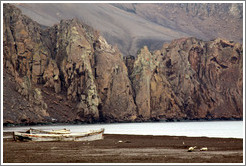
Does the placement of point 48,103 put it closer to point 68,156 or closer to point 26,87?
point 26,87

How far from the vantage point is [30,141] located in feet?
195

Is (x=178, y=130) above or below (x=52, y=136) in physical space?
below

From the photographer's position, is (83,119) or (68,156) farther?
(83,119)

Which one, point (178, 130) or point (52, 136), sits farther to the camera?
point (178, 130)

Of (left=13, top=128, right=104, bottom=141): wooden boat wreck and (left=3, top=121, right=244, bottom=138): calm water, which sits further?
(left=3, top=121, right=244, bottom=138): calm water

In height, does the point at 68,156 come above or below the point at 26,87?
below

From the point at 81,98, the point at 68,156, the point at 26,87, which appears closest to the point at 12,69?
the point at 26,87

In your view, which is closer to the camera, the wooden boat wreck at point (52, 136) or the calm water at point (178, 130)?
the wooden boat wreck at point (52, 136)

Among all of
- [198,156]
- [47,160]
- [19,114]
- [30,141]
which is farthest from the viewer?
[19,114]

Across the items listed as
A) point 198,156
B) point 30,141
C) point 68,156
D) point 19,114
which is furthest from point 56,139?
point 19,114

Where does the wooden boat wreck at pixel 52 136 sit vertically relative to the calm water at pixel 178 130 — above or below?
above

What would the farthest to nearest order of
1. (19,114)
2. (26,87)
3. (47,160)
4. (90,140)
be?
(26,87) < (19,114) < (90,140) < (47,160)

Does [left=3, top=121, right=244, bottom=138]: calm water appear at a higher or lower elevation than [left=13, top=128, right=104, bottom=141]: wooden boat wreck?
lower

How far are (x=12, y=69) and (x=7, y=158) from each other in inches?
6199
